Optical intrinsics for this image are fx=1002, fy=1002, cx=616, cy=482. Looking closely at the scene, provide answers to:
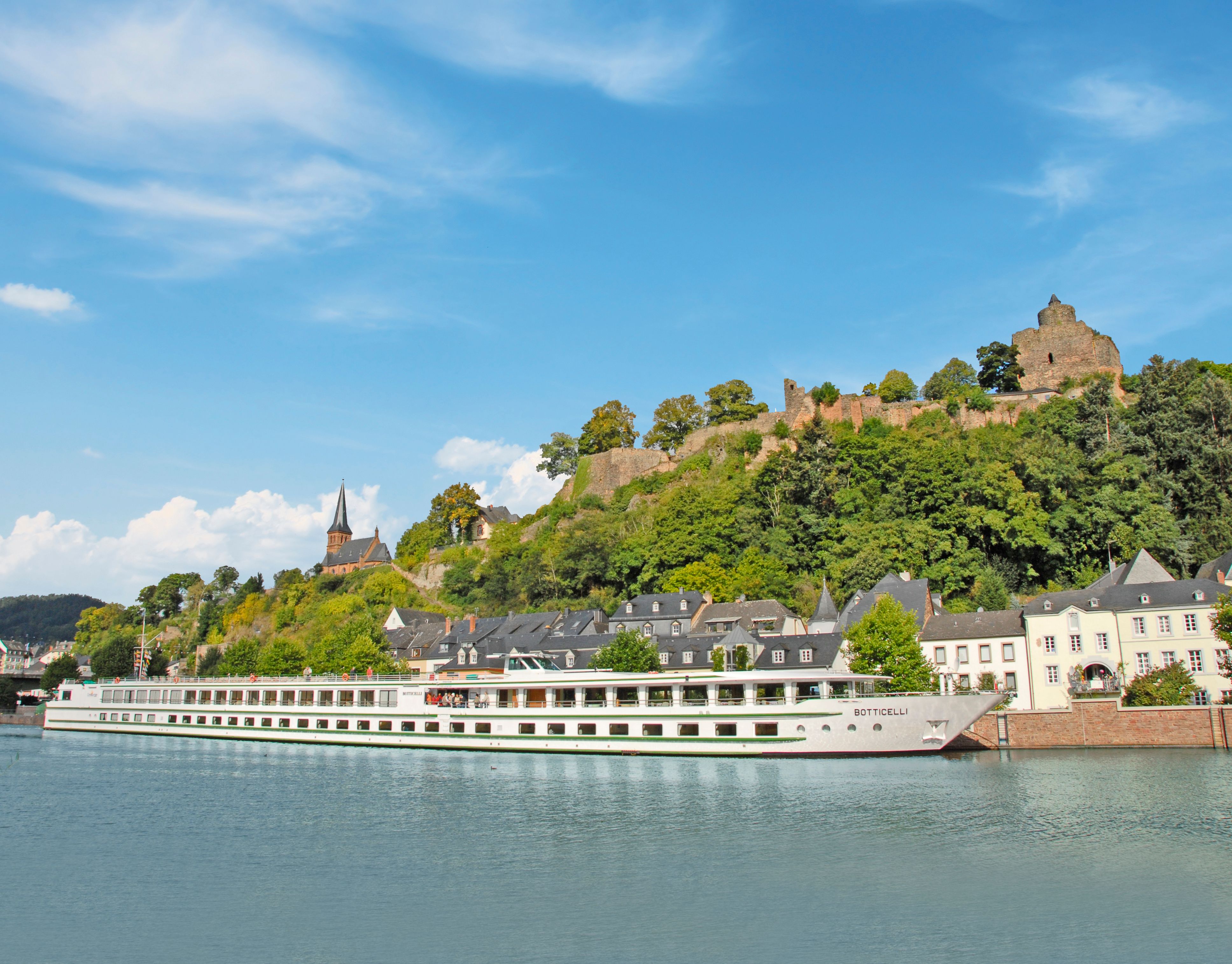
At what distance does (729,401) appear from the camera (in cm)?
8212

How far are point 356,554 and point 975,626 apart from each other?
264 ft

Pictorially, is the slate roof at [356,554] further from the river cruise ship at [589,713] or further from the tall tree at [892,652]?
the tall tree at [892,652]

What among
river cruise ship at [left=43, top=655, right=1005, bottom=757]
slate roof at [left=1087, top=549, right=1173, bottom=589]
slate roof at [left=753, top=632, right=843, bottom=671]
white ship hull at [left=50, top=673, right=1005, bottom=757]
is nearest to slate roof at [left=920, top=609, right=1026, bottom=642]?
slate roof at [left=1087, top=549, right=1173, bottom=589]

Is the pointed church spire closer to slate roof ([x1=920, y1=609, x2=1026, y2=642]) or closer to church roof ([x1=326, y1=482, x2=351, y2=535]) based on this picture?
church roof ([x1=326, y1=482, x2=351, y2=535])

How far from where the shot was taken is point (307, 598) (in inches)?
3679

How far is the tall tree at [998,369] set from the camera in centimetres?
7238

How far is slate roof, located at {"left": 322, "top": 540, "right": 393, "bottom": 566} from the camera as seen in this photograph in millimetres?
111500

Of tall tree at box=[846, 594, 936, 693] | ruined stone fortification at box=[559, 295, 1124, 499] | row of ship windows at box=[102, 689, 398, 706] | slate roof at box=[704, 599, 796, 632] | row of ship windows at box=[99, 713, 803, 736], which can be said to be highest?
ruined stone fortification at box=[559, 295, 1124, 499]

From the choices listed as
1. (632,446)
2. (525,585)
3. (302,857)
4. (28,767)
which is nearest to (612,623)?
(525,585)

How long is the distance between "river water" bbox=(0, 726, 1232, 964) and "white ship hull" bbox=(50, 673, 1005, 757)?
2027 millimetres

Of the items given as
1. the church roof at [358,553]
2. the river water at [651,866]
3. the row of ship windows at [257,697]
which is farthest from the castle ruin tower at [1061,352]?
the church roof at [358,553]

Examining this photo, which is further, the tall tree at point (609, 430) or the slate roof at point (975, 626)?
the tall tree at point (609, 430)

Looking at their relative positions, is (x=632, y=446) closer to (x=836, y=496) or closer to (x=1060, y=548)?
(x=836, y=496)

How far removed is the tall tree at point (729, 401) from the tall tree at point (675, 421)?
166 cm
